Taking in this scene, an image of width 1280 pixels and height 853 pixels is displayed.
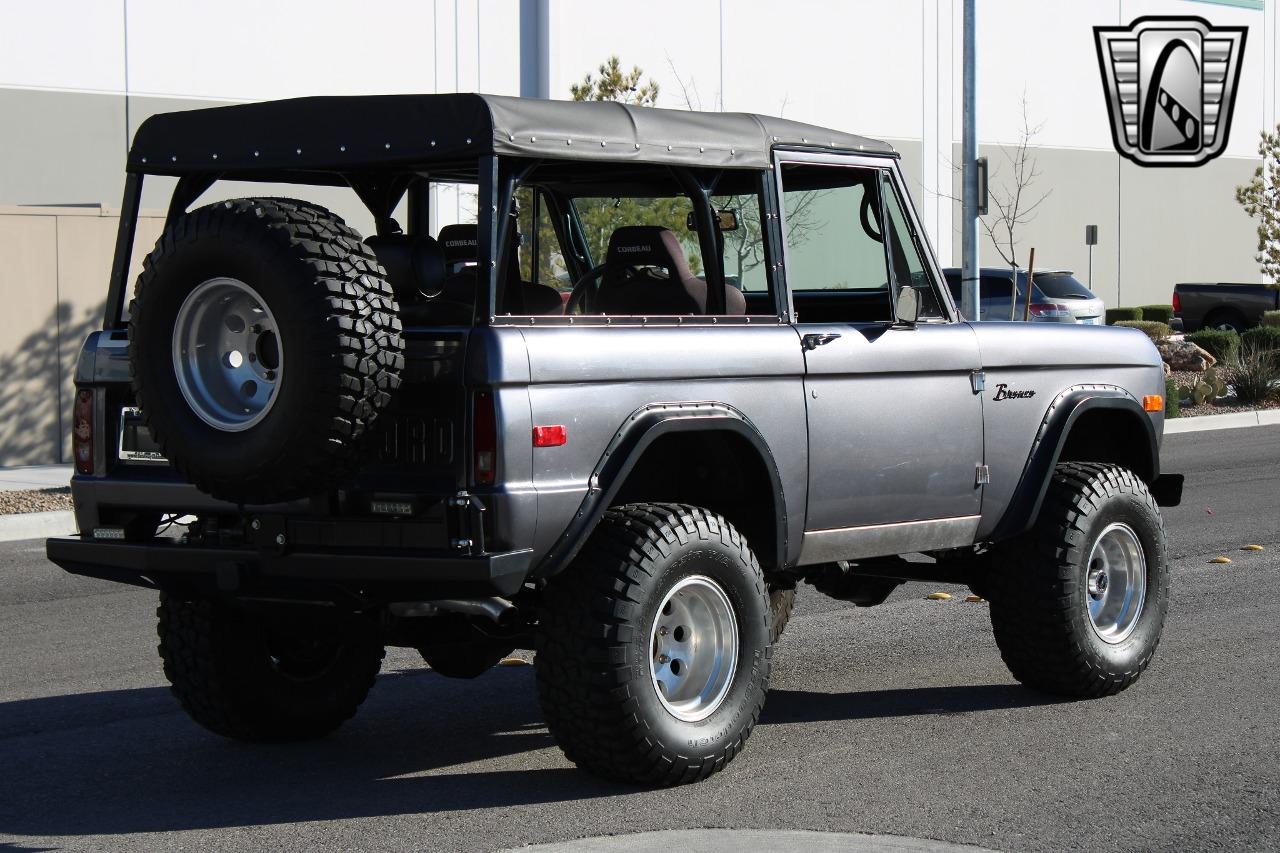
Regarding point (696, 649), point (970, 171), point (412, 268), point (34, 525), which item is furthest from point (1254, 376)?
point (412, 268)

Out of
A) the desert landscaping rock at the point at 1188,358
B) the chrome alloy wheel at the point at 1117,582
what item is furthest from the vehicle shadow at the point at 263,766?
the desert landscaping rock at the point at 1188,358

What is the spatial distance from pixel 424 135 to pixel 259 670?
2.15m

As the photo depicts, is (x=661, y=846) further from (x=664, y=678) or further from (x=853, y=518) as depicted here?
(x=853, y=518)

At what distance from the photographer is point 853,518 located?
6.64 metres

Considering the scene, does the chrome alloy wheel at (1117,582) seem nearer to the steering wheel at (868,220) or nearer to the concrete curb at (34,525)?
the steering wheel at (868,220)

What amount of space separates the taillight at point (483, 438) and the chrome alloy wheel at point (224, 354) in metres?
0.63

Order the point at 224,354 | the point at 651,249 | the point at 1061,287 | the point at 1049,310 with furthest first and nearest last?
1. the point at 1061,287
2. the point at 1049,310
3. the point at 651,249
4. the point at 224,354

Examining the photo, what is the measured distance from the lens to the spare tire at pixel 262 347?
5262mm

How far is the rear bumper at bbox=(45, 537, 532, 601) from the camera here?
5379 mm

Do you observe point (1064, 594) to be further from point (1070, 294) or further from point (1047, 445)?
point (1070, 294)

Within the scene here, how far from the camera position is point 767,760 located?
20.6 feet

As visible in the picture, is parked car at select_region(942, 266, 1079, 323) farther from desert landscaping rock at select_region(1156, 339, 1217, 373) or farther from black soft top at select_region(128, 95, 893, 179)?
black soft top at select_region(128, 95, 893, 179)

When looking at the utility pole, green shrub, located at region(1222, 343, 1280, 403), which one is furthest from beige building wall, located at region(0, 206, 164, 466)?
green shrub, located at region(1222, 343, 1280, 403)

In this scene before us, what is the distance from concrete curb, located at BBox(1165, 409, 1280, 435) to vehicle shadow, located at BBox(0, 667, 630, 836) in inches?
640
